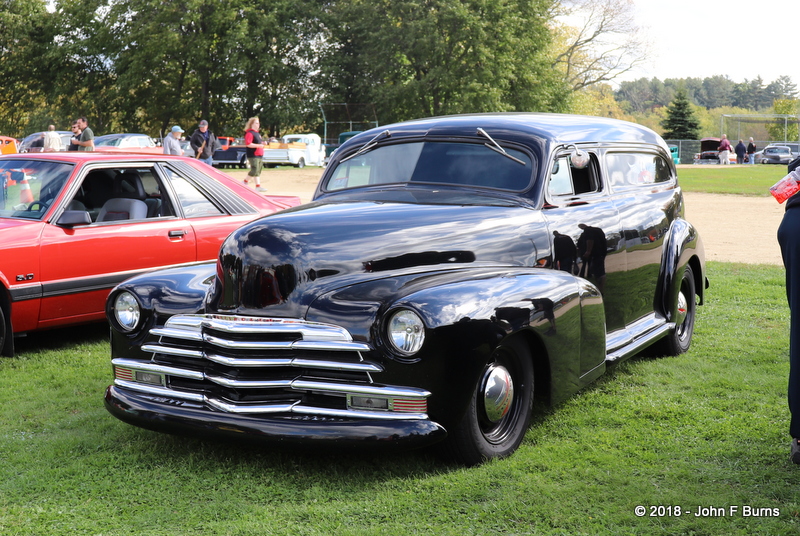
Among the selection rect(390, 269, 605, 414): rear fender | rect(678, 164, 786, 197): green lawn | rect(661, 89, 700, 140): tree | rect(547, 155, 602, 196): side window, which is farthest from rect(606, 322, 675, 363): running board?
rect(661, 89, 700, 140): tree

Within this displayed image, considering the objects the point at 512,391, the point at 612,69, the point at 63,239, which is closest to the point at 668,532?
the point at 512,391

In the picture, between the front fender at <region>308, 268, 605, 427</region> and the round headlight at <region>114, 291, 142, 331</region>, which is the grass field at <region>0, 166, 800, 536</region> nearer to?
the front fender at <region>308, 268, 605, 427</region>

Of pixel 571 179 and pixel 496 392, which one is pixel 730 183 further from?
pixel 496 392

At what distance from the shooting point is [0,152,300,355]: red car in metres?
5.94

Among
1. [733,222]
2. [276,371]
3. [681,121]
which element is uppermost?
[681,121]

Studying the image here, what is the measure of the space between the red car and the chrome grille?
8.23ft

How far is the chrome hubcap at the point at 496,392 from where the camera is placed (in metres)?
3.80

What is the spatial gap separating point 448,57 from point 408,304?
46.5m

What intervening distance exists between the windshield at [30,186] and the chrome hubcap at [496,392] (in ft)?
13.5

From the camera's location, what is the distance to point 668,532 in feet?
10.5

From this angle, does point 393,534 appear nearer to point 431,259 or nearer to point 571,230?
point 431,259

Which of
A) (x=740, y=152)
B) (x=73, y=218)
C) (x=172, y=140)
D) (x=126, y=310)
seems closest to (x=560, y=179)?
(x=126, y=310)

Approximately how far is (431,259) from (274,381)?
39.6 inches

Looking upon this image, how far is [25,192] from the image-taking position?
6.50 metres
